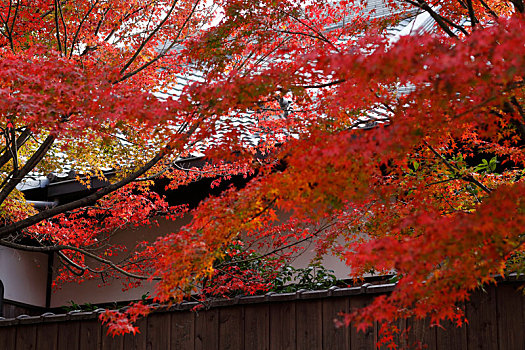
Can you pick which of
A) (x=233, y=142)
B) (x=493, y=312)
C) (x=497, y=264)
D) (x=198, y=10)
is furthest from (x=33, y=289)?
(x=497, y=264)

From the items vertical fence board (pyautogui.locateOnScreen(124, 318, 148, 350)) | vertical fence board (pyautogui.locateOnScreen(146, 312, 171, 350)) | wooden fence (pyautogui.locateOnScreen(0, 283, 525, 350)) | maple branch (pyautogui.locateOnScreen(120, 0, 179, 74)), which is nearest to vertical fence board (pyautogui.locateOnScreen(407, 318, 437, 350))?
wooden fence (pyautogui.locateOnScreen(0, 283, 525, 350))

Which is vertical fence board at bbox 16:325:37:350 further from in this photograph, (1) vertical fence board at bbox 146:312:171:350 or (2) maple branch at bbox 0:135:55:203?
(2) maple branch at bbox 0:135:55:203

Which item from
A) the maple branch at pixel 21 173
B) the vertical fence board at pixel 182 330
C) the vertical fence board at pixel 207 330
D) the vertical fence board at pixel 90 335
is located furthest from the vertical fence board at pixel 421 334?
the maple branch at pixel 21 173

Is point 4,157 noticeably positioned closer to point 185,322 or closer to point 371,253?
point 185,322

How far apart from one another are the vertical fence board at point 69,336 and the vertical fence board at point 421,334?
170 inches

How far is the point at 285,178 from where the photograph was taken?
457 cm

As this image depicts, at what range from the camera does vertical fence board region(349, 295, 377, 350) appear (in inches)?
254

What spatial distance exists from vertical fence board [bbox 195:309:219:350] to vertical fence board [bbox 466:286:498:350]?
285 cm

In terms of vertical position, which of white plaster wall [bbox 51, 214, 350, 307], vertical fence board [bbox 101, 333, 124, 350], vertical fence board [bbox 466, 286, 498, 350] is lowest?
vertical fence board [bbox 101, 333, 124, 350]

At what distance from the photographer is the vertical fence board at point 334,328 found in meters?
6.62

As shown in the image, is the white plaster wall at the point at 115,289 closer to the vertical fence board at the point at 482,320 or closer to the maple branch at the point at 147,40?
the maple branch at the point at 147,40

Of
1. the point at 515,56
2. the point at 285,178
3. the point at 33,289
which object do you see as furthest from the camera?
the point at 33,289

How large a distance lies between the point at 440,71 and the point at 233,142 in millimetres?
2087

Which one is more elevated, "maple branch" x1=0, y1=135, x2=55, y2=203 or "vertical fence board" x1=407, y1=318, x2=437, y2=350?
"maple branch" x1=0, y1=135, x2=55, y2=203
